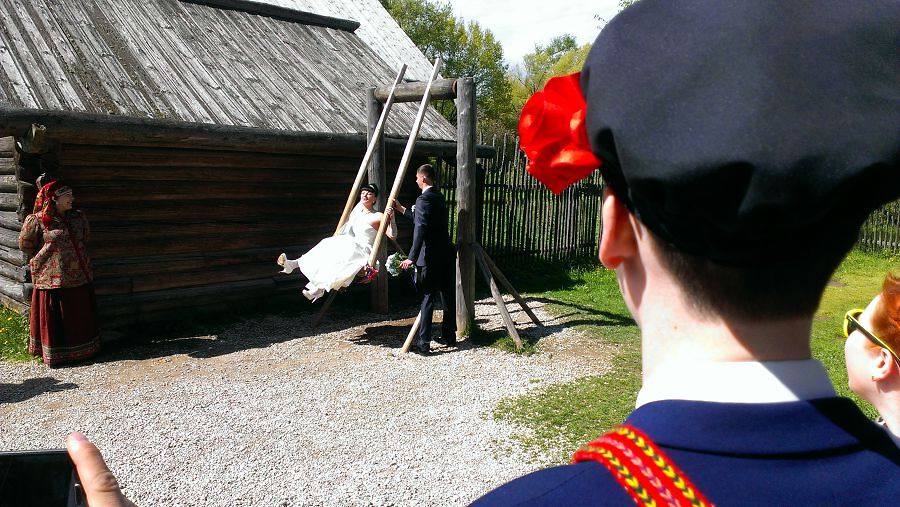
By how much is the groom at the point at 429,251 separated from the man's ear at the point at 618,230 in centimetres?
626

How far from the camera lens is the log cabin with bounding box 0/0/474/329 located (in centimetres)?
714

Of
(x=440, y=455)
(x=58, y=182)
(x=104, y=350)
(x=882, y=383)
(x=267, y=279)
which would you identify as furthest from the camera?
(x=267, y=279)

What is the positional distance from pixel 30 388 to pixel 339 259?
9.57 ft

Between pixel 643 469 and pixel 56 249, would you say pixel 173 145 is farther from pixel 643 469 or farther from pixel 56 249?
pixel 643 469

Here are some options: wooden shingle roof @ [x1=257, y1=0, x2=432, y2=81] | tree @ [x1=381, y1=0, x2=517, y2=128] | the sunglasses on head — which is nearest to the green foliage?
wooden shingle roof @ [x1=257, y1=0, x2=432, y2=81]

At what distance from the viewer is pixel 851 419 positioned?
0.86 meters

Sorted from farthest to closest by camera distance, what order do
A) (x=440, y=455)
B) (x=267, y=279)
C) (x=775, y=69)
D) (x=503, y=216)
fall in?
(x=503, y=216) → (x=267, y=279) → (x=440, y=455) → (x=775, y=69)

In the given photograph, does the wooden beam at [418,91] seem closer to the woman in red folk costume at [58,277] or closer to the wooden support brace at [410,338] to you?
the wooden support brace at [410,338]

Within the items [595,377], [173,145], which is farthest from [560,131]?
[173,145]

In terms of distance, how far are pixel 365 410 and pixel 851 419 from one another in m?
5.05

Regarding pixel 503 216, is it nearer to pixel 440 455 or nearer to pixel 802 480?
pixel 440 455

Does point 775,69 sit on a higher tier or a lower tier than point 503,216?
higher

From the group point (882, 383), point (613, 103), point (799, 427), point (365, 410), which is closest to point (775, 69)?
point (613, 103)

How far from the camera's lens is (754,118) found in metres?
0.74
